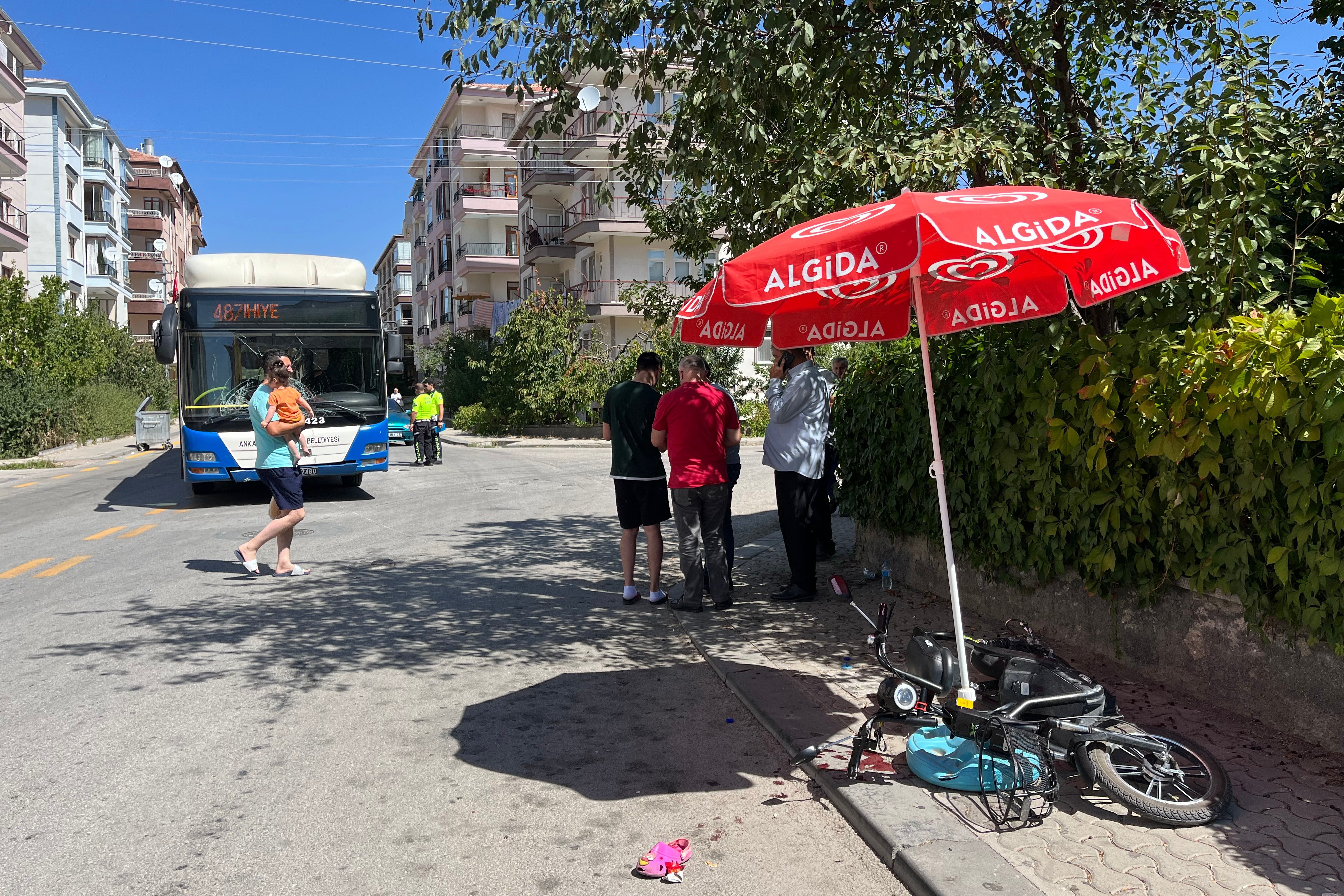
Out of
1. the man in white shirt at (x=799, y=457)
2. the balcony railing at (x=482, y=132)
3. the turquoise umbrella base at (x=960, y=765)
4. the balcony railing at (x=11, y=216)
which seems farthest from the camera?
the balcony railing at (x=482, y=132)

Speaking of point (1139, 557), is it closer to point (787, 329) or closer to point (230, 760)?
point (787, 329)

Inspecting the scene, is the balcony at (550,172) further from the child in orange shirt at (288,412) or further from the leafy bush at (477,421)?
the child in orange shirt at (288,412)

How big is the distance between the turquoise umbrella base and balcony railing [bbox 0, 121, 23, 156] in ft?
131

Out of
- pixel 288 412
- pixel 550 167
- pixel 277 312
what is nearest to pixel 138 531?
pixel 277 312

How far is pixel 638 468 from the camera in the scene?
25.3 feet

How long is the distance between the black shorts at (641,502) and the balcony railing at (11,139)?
36.3 metres

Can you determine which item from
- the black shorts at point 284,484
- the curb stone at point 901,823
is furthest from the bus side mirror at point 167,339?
the curb stone at point 901,823

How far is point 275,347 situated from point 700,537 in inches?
369

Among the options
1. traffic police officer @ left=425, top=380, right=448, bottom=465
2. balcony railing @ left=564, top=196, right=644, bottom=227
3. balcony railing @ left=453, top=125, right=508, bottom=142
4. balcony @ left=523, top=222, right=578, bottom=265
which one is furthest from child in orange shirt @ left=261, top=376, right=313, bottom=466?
balcony railing @ left=453, top=125, right=508, bottom=142

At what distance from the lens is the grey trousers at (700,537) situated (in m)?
7.47

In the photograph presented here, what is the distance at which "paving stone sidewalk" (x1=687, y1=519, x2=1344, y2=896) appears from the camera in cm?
337

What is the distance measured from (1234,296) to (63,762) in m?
5.85

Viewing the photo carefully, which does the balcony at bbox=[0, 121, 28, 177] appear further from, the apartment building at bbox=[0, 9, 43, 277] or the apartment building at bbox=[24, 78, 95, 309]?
the apartment building at bbox=[24, 78, 95, 309]

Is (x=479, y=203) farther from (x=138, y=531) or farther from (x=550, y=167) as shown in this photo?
(x=138, y=531)
